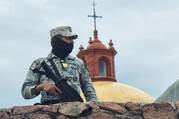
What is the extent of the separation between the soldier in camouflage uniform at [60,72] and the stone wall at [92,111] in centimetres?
20

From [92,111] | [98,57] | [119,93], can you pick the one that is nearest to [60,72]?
[92,111]

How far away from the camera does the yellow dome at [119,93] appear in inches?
1030

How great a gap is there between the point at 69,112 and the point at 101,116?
28 cm

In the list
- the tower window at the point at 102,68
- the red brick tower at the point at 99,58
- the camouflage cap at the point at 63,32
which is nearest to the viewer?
the camouflage cap at the point at 63,32

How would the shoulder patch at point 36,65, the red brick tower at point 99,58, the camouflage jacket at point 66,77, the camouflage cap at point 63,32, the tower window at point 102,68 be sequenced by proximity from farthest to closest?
the tower window at point 102,68 → the red brick tower at point 99,58 → the camouflage cap at point 63,32 → the shoulder patch at point 36,65 → the camouflage jacket at point 66,77

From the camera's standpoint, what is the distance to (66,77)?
23.4ft

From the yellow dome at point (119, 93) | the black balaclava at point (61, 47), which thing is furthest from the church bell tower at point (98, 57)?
the black balaclava at point (61, 47)

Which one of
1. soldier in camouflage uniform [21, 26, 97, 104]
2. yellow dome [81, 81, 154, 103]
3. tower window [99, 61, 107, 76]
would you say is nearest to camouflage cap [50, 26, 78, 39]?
soldier in camouflage uniform [21, 26, 97, 104]

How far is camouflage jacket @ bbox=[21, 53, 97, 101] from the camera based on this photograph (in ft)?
23.3

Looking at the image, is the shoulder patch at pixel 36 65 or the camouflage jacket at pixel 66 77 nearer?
the camouflage jacket at pixel 66 77

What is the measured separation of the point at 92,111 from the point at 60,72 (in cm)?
57

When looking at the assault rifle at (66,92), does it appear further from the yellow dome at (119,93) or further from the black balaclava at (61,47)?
the yellow dome at (119,93)

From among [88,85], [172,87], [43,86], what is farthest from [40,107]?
[172,87]

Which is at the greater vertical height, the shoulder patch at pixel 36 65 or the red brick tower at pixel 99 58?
the shoulder patch at pixel 36 65
